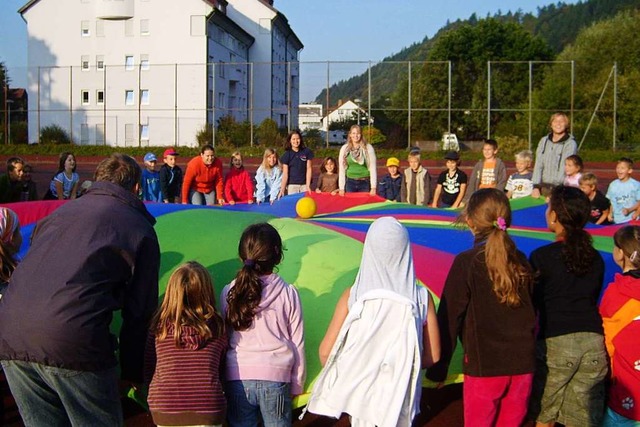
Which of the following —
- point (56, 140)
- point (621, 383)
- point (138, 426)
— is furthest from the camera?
point (56, 140)

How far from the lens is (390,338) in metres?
2.50

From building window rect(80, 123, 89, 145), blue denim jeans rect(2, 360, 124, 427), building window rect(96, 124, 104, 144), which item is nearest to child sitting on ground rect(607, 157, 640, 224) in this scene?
blue denim jeans rect(2, 360, 124, 427)

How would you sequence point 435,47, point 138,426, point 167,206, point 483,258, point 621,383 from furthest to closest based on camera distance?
point 435,47, point 167,206, point 138,426, point 621,383, point 483,258

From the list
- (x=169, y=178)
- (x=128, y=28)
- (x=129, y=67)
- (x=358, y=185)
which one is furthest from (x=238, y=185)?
(x=128, y=28)

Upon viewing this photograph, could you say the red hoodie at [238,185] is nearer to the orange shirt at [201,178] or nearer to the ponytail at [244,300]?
the orange shirt at [201,178]

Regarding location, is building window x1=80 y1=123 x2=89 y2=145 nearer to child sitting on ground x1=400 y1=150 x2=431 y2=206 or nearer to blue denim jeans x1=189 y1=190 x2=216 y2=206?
blue denim jeans x1=189 y1=190 x2=216 y2=206

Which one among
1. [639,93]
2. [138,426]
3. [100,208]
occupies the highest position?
[639,93]

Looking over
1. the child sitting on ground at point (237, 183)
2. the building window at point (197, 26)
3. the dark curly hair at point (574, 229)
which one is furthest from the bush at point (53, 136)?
the dark curly hair at point (574, 229)

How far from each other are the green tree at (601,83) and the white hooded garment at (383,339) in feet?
79.2

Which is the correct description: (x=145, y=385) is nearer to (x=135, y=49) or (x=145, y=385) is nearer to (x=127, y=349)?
(x=127, y=349)

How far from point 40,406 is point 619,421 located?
7.92ft

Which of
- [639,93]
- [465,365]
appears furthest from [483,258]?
[639,93]

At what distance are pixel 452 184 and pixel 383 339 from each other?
15.9 ft

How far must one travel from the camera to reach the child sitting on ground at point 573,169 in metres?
5.83
